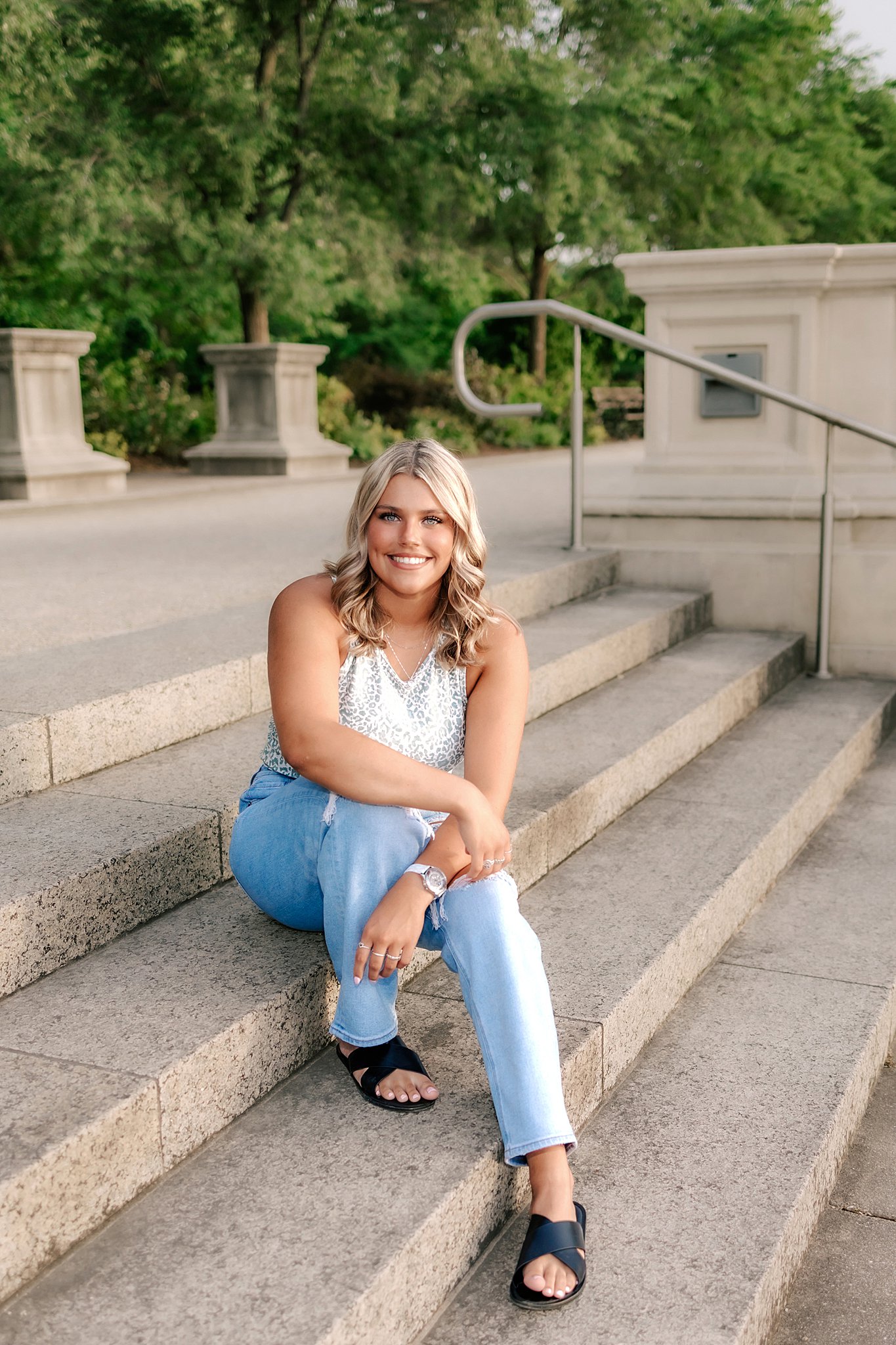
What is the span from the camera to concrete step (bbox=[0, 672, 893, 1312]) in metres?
1.88

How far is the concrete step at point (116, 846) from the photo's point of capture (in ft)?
8.15

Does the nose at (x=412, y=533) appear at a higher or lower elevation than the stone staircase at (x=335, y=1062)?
higher

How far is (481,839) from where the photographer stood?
2.40 metres

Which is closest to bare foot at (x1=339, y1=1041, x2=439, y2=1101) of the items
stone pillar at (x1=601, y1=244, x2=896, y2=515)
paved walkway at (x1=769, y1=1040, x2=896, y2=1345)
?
paved walkway at (x1=769, y1=1040, x2=896, y2=1345)

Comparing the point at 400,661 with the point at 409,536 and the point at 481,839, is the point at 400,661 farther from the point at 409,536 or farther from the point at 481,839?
the point at 481,839

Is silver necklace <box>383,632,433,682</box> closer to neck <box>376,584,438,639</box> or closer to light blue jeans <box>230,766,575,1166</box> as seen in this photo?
neck <box>376,584,438,639</box>

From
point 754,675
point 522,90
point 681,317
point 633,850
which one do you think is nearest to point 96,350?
point 522,90

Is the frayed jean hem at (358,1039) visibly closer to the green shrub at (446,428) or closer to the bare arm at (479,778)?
the bare arm at (479,778)

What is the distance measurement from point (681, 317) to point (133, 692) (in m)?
3.99

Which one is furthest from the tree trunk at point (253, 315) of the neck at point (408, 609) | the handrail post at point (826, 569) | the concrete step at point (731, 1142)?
the neck at point (408, 609)

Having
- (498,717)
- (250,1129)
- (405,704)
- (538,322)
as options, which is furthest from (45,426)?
(538,322)

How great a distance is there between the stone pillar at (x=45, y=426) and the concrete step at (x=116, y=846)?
7176 millimetres

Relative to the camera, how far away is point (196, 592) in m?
5.23

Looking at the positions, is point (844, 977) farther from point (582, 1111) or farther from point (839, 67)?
point (839, 67)
